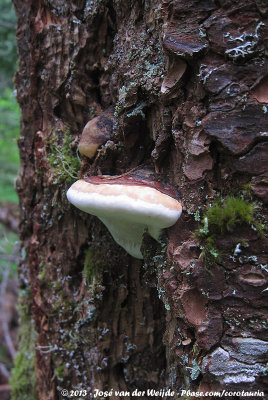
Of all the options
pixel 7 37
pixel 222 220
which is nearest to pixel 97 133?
pixel 222 220

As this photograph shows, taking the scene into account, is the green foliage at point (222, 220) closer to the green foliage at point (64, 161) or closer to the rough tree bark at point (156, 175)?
the rough tree bark at point (156, 175)

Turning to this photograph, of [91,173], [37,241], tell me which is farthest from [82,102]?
[37,241]

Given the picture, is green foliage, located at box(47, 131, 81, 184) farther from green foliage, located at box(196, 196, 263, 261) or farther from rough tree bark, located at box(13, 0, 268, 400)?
green foliage, located at box(196, 196, 263, 261)

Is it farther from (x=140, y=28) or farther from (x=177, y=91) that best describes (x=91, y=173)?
(x=140, y=28)

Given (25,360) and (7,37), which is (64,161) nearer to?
(25,360)

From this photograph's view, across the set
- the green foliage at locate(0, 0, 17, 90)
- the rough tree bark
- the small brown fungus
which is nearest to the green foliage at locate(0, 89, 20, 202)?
the green foliage at locate(0, 0, 17, 90)

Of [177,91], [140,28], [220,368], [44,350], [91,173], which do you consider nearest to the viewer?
[220,368]
